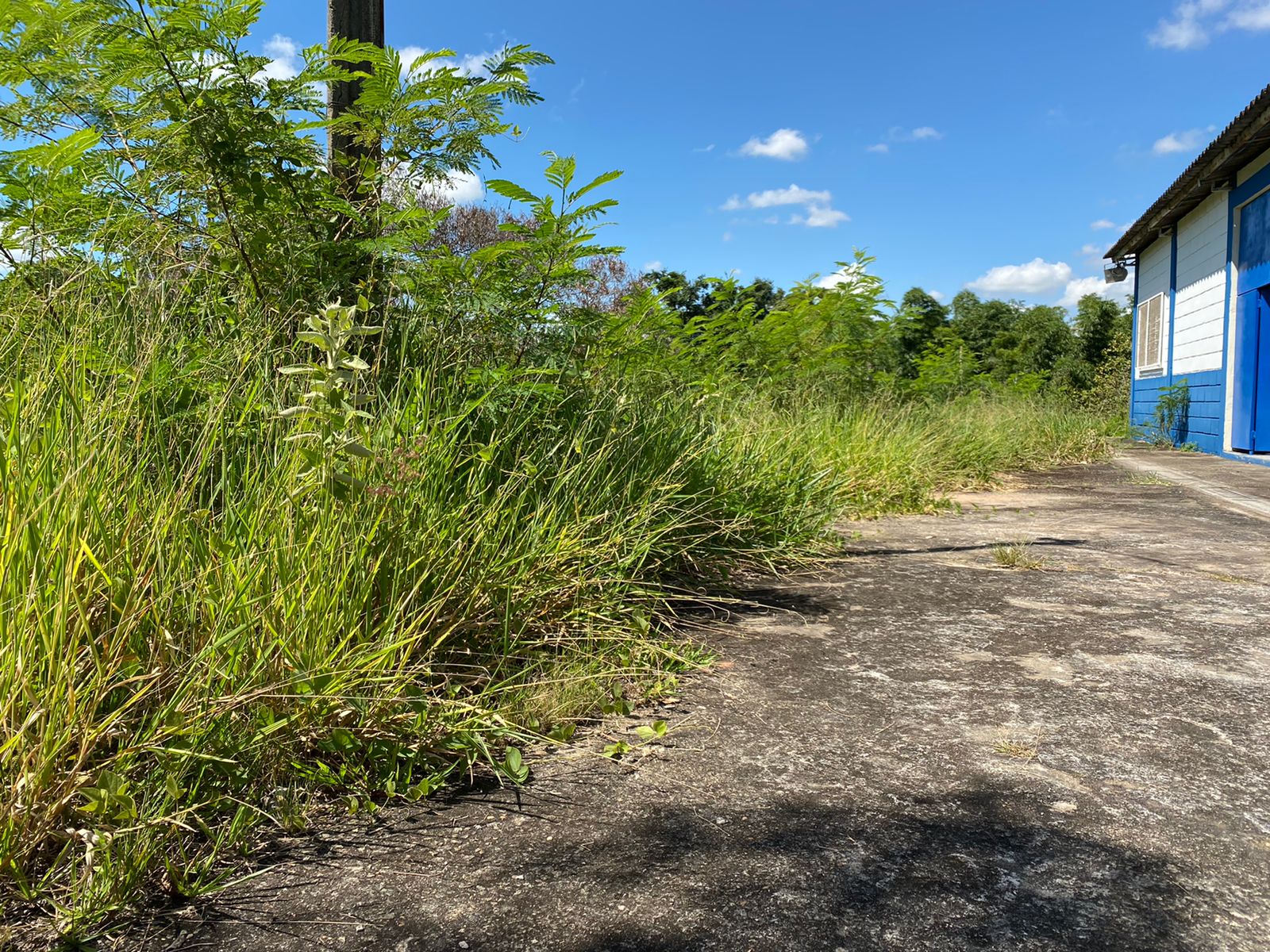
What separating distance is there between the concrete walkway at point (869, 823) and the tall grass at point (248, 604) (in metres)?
0.17

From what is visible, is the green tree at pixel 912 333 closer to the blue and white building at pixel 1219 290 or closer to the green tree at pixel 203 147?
the blue and white building at pixel 1219 290

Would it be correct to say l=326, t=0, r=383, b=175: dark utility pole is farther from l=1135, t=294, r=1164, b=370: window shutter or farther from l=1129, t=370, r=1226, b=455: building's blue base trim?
l=1135, t=294, r=1164, b=370: window shutter

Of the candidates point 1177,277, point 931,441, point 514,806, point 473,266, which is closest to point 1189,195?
point 1177,277

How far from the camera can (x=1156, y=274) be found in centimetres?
1677

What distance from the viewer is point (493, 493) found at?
10.2ft

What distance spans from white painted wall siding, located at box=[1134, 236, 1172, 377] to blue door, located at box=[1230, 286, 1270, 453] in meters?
4.34

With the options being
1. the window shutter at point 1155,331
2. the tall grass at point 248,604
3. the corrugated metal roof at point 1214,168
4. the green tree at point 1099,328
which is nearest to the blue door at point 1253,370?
the corrugated metal roof at point 1214,168

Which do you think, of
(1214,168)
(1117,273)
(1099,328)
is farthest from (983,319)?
(1214,168)

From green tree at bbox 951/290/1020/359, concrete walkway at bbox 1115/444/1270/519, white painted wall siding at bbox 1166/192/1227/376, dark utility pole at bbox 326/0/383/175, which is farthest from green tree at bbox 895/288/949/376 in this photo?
green tree at bbox 951/290/1020/359

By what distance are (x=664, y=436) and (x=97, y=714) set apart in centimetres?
273

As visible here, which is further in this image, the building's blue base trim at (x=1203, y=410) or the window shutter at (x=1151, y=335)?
the window shutter at (x=1151, y=335)

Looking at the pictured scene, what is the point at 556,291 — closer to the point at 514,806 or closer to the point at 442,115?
the point at 442,115

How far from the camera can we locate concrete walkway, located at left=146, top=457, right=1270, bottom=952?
1.50m

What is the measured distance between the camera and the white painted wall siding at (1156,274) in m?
15.7
